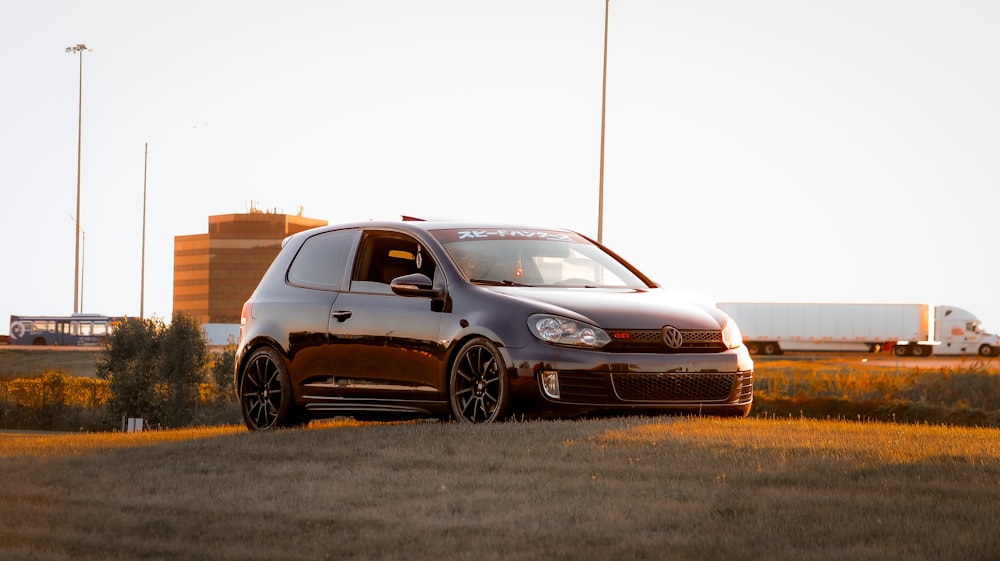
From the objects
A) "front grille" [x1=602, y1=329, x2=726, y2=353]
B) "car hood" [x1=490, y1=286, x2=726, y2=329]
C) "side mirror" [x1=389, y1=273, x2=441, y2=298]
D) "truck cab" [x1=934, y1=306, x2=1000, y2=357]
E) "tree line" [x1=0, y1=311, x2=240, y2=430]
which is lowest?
"tree line" [x1=0, y1=311, x2=240, y2=430]

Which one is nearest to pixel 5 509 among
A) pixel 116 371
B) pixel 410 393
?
pixel 410 393

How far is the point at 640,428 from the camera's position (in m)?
10.8

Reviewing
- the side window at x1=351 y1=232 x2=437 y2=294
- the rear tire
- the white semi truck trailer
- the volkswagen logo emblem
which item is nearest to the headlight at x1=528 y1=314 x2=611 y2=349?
the volkswagen logo emblem


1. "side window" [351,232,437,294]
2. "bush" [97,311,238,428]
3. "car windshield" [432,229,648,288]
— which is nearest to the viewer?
"car windshield" [432,229,648,288]

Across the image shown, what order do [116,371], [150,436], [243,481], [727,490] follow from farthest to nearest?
[116,371] → [150,436] → [243,481] → [727,490]

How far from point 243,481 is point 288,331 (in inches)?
150

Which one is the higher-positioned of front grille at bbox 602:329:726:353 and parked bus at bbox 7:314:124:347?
front grille at bbox 602:329:726:353

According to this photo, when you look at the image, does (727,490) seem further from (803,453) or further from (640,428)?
(640,428)

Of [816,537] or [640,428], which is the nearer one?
[816,537]

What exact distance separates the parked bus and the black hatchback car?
297ft

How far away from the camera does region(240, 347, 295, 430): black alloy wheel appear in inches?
523

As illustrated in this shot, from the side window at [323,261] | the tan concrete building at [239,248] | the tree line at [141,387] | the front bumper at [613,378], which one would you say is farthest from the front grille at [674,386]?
the tan concrete building at [239,248]

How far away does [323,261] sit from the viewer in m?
13.5

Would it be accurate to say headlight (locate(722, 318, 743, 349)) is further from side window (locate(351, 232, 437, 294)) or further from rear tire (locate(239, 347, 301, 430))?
rear tire (locate(239, 347, 301, 430))
